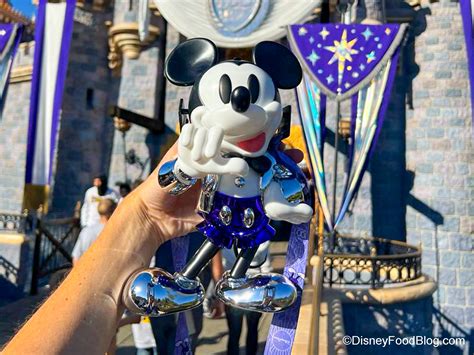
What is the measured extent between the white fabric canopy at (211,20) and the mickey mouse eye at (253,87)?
593 centimetres

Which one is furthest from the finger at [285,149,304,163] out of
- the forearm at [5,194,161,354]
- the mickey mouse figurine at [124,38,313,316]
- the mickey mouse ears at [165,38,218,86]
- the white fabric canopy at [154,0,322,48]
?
the white fabric canopy at [154,0,322,48]

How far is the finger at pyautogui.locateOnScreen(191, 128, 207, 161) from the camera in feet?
3.85

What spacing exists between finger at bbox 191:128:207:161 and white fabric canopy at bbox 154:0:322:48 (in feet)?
20.1

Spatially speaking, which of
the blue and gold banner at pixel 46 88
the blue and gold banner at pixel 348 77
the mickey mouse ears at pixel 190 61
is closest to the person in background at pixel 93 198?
the blue and gold banner at pixel 46 88

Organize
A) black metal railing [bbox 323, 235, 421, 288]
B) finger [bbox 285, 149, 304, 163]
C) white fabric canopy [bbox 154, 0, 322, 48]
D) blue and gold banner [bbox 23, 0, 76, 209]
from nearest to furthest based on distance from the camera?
finger [bbox 285, 149, 304, 163] < blue and gold banner [bbox 23, 0, 76, 209] < black metal railing [bbox 323, 235, 421, 288] < white fabric canopy [bbox 154, 0, 322, 48]

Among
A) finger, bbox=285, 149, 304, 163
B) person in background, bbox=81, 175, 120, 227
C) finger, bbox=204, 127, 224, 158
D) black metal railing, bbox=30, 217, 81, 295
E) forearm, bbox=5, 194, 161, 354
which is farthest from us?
black metal railing, bbox=30, 217, 81, 295

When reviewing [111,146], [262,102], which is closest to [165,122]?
[111,146]

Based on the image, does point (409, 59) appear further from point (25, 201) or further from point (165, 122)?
point (25, 201)

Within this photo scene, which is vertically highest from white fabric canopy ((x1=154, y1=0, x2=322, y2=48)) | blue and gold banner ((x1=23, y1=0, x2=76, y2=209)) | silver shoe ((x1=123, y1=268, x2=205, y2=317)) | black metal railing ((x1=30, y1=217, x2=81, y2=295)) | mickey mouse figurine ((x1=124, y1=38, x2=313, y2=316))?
white fabric canopy ((x1=154, y1=0, x2=322, y2=48))

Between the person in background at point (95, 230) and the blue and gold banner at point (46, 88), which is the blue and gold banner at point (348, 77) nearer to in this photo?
the blue and gold banner at point (46, 88)

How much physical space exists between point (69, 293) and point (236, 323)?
1655mm

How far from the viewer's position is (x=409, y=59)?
8648 millimetres

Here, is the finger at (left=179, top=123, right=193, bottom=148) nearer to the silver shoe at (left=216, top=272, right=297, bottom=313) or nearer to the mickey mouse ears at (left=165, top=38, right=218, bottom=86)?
the mickey mouse ears at (left=165, top=38, right=218, bottom=86)

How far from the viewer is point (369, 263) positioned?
7094mm
